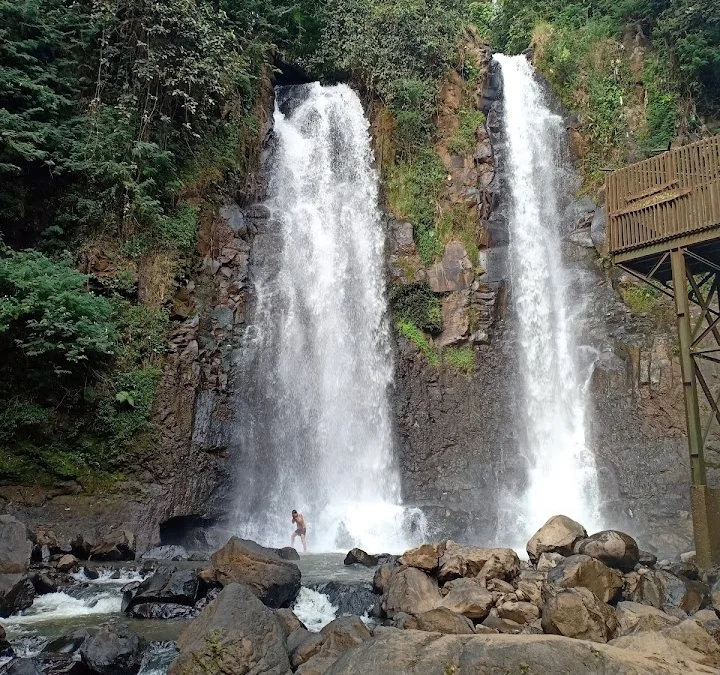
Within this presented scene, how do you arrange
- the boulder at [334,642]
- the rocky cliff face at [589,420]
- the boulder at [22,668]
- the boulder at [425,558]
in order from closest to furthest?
1. the boulder at [334,642]
2. the boulder at [22,668]
3. the boulder at [425,558]
4. the rocky cliff face at [589,420]

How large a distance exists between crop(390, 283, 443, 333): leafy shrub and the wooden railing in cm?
675

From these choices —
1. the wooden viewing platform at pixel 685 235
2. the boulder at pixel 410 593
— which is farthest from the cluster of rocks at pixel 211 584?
the wooden viewing platform at pixel 685 235

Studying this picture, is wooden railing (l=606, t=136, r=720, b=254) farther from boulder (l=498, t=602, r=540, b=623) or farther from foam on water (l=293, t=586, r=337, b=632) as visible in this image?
foam on water (l=293, t=586, r=337, b=632)

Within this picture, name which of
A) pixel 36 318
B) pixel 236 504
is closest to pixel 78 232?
pixel 36 318

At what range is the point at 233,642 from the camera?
22.3ft

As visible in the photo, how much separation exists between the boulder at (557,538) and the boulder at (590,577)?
1396mm

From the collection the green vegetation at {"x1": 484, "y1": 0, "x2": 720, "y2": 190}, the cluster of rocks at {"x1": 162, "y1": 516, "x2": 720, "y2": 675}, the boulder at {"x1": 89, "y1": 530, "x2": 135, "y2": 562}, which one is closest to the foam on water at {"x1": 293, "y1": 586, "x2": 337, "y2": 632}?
the cluster of rocks at {"x1": 162, "y1": 516, "x2": 720, "y2": 675}

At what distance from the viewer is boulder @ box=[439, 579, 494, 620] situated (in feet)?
27.1

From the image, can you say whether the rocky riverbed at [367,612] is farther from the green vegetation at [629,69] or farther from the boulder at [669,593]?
the green vegetation at [629,69]

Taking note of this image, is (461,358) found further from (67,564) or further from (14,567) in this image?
(14,567)

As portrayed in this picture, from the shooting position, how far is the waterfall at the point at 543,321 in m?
16.3

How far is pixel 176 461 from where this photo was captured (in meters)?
Result: 14.8

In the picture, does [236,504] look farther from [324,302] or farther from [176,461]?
[324,302]

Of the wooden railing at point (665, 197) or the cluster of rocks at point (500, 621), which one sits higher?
the wooden railing at point (665, 197)
